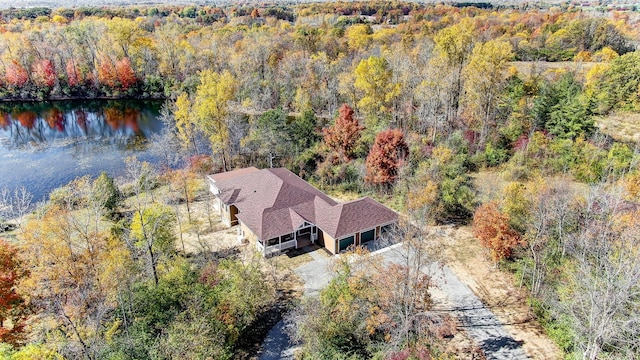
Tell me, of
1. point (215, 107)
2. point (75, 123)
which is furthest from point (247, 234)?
→ point (75, 123)

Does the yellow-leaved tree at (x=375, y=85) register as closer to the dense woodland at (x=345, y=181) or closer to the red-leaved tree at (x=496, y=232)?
the dense woodland at (x=345, y=181)

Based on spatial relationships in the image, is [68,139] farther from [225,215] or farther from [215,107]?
[225,215]

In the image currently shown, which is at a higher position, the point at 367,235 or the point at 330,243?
the point at 330,243

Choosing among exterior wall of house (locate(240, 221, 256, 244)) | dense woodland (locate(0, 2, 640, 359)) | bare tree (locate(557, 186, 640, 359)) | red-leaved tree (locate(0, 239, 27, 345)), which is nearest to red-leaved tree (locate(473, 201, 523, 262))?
dense woodland (locate(0, 2, 640, 359))

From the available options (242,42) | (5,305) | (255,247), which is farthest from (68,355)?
(242,42)

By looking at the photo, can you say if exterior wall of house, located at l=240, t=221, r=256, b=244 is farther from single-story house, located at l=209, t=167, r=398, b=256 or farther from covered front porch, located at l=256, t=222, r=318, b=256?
covered front porch, located at l=256, t=222, r=318, b=256

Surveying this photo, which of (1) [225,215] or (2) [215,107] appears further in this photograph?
(2) [215,107]

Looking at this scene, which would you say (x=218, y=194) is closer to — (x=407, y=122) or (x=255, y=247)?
(x=255, y=247)

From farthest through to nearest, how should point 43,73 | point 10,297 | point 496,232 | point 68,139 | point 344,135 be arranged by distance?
1. point 43,73
2. point 68,139
3. point 344,135
4. point 496,232
5. point 10,297
